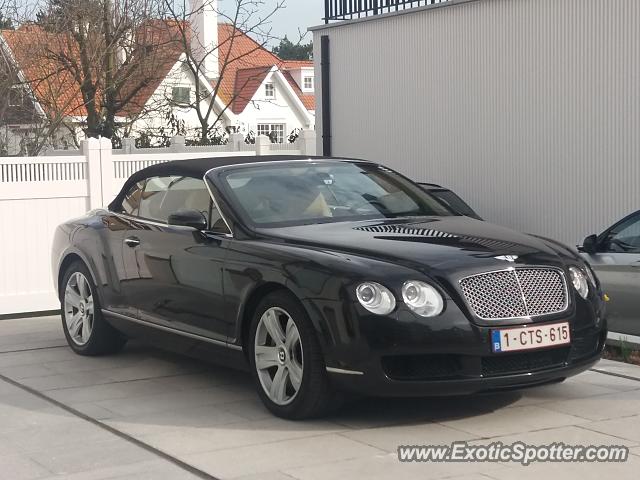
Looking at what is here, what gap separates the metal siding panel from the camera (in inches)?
534

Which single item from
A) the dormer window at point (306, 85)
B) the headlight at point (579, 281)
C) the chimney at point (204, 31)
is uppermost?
the chimney at point (204, 31)

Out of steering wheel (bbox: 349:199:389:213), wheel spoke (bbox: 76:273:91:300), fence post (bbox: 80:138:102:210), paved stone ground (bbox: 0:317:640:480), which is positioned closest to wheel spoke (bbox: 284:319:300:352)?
paved stone ground (bbox: 0:317:640:480)

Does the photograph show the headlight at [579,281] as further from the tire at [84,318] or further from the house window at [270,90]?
the house window at [270,90]

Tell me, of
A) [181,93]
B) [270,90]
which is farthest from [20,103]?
[270,90]

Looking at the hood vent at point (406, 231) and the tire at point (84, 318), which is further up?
the hood vent at point (406, 231)

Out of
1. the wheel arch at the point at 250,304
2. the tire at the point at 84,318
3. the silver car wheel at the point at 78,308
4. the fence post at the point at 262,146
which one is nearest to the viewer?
the wheel arch at the point at 250,304

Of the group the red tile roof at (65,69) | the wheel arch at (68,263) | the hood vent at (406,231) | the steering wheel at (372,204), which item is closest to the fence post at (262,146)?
the wheel arch at (68,263)

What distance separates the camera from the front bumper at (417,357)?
6191mm

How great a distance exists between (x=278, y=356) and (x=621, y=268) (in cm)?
387

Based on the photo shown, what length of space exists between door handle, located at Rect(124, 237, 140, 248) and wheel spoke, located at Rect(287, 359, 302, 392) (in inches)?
83.3

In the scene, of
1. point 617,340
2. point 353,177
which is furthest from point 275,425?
point 617,340

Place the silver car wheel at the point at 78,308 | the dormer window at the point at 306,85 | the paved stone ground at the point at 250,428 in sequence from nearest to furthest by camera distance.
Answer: the paved stone ground at the point at 250,428 → the silver car wheel at the point at 78,308 → the dormer window at the point at 306,85

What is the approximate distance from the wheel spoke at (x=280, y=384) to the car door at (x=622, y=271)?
12.2 feet

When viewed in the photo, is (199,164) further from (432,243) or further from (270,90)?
(270,90)
